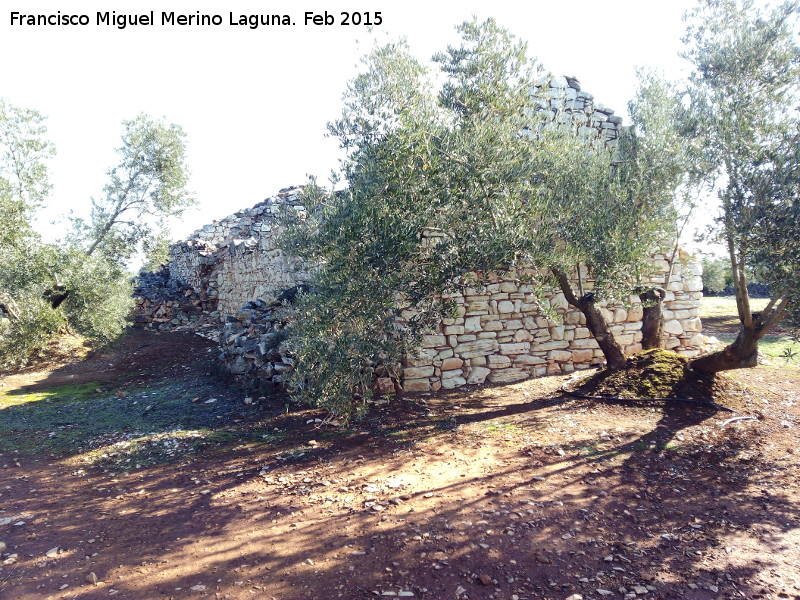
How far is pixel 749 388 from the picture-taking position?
831cm

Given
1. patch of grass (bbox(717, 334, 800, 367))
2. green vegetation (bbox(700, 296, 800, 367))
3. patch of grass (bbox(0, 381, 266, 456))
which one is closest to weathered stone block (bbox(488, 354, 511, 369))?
green vegetation (bbox(700, 296, 800, 367))

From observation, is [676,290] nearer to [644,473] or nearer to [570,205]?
[570,205]

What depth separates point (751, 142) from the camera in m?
6.32

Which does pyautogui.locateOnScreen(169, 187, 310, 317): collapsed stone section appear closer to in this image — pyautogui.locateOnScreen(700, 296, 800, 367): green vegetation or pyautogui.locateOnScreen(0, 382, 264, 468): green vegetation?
pyautogui.locateOnScreen(0, 382, 264, 468): green vegetation

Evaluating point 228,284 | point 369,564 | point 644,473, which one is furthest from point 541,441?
point 228,284

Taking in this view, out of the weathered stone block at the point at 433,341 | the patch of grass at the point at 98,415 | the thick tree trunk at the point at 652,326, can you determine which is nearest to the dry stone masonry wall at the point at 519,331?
the weathered stone block at the point at 433,341

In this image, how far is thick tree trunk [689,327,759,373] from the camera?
7.14 metres

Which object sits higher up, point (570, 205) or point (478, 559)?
point (570, 205)

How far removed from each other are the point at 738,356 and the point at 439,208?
470cm

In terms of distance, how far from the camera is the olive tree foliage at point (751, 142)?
589 cm

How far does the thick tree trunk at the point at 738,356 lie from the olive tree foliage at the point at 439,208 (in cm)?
184

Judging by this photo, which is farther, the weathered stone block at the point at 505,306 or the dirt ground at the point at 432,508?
the weathered stone block at the point at 505,306

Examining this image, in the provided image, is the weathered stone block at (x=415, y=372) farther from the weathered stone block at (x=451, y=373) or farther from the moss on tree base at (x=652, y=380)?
the moss on tree base at (x=652, y=380)

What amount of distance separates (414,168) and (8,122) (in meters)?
14.9
